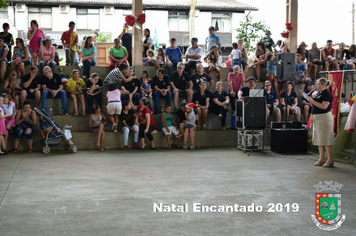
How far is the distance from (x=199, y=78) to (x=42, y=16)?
76.3ft

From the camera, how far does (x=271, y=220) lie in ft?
14.4

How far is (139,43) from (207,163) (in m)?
5.67

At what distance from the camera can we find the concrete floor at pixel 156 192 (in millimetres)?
4156

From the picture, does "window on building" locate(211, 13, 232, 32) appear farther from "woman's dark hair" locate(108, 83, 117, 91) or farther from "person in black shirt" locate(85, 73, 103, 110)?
"woman's dark hair" locate(108, 83, 117, 91)

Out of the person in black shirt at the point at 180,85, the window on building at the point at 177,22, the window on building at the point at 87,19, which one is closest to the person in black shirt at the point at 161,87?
the person in black shirt at the point at 180,85

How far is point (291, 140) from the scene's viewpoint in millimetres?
9961

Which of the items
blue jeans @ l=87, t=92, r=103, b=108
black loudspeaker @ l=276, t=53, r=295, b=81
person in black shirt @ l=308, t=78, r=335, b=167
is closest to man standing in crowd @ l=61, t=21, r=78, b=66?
blue jeans @ l=87, t=92, r=103, b=108

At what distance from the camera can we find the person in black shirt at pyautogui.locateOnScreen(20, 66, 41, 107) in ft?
36.0

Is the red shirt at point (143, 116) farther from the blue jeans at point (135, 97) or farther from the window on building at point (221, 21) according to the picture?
the window on building at point (221, 21)

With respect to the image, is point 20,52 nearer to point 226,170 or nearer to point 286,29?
point 226,170

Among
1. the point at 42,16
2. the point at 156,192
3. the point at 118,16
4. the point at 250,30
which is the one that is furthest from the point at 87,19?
the point at 156,192

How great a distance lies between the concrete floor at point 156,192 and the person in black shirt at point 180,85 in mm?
2545

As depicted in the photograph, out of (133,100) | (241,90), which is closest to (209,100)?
(241,90)

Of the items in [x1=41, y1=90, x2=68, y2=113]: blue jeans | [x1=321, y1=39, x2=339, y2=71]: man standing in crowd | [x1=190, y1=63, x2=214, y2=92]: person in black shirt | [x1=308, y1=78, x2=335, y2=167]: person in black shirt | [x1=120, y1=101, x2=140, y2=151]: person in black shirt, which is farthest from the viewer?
[x1=321, y1=39, x2=339, y2=71]: man standing in crowd
